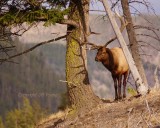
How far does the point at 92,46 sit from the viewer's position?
450 inches

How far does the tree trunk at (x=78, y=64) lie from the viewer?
1208cm

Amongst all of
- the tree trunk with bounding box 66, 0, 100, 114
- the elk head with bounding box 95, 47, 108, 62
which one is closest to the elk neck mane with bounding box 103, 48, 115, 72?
the elk head with bounding box 95, 47, 108, 62

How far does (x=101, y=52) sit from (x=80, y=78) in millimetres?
1537

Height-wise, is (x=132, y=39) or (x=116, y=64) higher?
(x=132, y=39)

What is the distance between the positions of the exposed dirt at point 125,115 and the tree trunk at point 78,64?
0.81 m

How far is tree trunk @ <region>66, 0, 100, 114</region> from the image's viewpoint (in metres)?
12.1

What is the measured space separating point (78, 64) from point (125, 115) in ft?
10.8

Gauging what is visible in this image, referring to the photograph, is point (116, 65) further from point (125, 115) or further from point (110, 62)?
point (125, 115)

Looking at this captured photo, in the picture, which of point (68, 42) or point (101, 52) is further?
point (101, 52)

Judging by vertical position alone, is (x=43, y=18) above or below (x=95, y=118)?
above

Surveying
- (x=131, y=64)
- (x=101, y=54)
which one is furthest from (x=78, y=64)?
(x=131, y=64)

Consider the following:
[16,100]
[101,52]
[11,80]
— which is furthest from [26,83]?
[101,52]

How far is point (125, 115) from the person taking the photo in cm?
925

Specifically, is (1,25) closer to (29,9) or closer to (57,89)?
(29,9)
